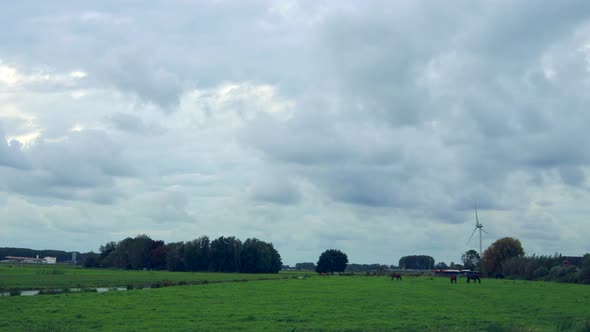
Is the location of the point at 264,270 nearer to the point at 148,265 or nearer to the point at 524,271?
the point at 148,265

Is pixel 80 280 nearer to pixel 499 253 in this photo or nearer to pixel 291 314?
pixel 291 314

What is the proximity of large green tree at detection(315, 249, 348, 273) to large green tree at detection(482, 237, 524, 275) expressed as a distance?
6334 cm

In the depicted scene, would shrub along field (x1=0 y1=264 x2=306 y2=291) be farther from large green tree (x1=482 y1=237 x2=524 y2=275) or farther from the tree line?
large green tree (x1=482 y1=237 x2=524 y2=275)

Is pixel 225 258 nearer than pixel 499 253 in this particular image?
No

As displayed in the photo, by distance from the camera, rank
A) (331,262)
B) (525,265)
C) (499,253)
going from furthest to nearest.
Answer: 1. (331,262)
2. (499,253)
3. (525,265)

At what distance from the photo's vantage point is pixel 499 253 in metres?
136

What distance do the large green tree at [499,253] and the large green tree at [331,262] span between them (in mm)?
63343

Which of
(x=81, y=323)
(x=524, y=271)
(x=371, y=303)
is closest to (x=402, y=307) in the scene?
(x=371, y=303)

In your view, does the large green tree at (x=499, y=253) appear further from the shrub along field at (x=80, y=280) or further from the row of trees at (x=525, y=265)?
the shrub along field at (x=80, y=280)

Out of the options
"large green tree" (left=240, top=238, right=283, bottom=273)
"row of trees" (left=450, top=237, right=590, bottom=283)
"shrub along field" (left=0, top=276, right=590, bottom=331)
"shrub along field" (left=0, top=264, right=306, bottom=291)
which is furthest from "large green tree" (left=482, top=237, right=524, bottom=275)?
"shrub along field" (left=0, top=276, right=590, bottom=331)

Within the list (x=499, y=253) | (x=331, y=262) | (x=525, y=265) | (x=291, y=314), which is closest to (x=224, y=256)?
(x=331, y=262)

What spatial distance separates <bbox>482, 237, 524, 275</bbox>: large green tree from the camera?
135125 mm

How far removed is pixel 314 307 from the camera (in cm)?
3722

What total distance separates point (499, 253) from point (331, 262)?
229ft
